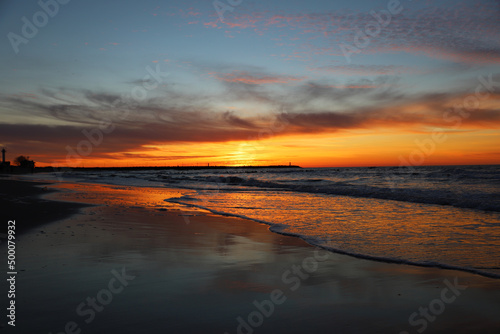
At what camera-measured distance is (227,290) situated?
4.77 m

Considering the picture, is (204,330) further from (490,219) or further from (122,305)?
(490,219)

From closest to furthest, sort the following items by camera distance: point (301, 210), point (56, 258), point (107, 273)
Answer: point (107, 273), point (56, 258), point (301, 210)

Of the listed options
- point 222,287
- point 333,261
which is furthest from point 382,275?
point 222,287

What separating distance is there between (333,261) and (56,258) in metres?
5.13

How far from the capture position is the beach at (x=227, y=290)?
375 cm

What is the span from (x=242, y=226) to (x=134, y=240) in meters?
3.69

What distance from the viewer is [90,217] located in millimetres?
11305

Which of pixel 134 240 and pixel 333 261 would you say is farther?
pixel 134 240

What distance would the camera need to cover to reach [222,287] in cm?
488

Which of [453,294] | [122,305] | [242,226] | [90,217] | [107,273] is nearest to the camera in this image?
[122,305]

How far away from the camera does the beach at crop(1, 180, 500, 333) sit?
375cm

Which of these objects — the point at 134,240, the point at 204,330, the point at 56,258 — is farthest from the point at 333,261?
the point at 56,258

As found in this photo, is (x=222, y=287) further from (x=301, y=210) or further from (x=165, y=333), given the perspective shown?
(x=301, y=210)

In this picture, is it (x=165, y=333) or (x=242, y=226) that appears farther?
(x=242, y=226)
